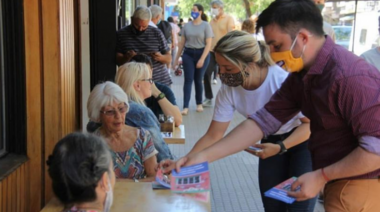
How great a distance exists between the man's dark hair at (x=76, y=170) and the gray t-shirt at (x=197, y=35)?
6695 mm

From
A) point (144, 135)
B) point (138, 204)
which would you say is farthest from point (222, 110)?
point (138, 204)

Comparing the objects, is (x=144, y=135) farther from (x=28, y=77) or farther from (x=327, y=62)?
(x=327, y=62)

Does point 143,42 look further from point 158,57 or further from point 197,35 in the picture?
point 197,35

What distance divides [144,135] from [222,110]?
55 cm

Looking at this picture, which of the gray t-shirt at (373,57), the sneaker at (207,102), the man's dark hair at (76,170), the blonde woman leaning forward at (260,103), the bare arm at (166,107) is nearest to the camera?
the man's dark hair at (76,170)

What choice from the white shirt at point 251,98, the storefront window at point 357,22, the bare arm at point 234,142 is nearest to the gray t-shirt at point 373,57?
the white shirt at point 251,98

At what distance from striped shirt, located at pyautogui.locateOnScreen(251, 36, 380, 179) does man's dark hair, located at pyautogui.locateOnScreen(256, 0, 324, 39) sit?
10cm

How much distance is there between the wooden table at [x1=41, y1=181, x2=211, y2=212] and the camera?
2424 mm

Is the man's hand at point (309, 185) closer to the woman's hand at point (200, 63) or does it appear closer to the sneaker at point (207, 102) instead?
the woman's hand at point (200, 63)

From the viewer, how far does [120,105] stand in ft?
10.7

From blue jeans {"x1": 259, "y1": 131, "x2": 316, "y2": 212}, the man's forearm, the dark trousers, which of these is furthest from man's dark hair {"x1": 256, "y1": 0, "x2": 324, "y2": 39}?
the dark trousers

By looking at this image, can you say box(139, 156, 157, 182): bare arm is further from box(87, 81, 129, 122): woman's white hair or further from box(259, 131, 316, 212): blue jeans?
box(259, 131, 316, 212): blue jeans

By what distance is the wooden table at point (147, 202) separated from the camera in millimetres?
2424

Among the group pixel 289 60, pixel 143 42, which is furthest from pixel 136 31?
pixel 289 60
